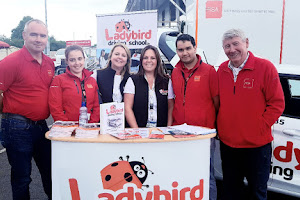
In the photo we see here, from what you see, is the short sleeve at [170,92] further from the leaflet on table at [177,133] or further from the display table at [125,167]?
the display table at [125,167]

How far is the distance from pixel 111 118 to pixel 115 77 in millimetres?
831

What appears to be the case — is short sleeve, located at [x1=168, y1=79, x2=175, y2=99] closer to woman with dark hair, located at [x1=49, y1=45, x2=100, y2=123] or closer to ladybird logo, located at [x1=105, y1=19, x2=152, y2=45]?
woman with dark hair, located at [x1=49, y1=45, x2=100, y2=123]

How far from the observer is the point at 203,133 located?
103 inches

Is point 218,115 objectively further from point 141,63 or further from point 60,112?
point 60,112

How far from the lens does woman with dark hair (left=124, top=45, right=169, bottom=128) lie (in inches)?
123

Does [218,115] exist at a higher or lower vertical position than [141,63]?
lower


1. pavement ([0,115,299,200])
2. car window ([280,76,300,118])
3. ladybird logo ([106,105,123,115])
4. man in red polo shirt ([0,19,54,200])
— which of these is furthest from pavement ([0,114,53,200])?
car window ([280,76,300,118])

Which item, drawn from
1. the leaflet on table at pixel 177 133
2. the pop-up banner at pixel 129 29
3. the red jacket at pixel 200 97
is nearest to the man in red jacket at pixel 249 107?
the red jacket at pixel 200 97

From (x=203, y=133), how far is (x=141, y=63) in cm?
107

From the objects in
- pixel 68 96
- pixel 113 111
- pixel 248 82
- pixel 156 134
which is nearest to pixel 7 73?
pixel 68 96

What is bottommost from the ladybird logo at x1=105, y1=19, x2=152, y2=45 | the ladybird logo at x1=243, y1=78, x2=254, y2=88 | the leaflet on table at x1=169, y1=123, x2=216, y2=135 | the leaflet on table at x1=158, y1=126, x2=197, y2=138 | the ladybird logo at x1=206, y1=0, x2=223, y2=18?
the leaflet on table at x1=158, y1=126, x2=197, y2=138

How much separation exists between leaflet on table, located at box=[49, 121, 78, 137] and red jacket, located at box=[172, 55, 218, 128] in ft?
3.51

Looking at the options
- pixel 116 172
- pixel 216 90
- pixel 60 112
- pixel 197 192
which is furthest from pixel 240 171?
pixel 60 112

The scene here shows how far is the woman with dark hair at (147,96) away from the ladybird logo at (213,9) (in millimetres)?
2131
